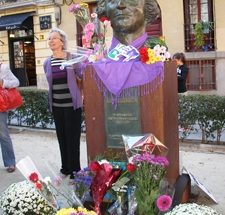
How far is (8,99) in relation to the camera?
6.56 metres

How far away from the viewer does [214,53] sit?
15391 mm

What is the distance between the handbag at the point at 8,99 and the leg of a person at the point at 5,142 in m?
0.12

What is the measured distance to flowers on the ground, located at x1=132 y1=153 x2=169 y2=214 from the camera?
408cm

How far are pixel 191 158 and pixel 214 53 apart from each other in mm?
8551

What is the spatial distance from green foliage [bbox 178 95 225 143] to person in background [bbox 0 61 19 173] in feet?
10.1

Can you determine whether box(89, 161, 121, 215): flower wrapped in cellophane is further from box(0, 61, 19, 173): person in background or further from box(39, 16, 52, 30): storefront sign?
box(39, 16, 52, 30): storefront sign

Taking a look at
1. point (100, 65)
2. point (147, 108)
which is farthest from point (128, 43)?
point (147, 108)

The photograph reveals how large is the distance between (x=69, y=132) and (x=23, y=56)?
15.6 m

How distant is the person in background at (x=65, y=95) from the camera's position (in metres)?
Result: 5.96

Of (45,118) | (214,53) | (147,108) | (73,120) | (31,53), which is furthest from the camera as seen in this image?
(31,53)

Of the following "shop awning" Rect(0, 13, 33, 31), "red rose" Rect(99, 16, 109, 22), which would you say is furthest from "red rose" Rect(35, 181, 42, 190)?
"shop awning" Rect(0, 13, 33, 31)

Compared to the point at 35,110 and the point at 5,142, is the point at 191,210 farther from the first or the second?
the point at 35,110

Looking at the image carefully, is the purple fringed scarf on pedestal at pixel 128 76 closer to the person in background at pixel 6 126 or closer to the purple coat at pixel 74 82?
the purple coat at pixel 74 82

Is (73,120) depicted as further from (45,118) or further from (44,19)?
(44,19)
